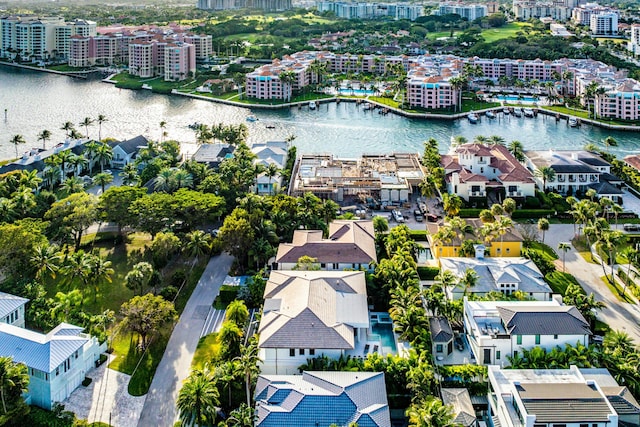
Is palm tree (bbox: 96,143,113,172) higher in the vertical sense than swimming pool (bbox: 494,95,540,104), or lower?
lower

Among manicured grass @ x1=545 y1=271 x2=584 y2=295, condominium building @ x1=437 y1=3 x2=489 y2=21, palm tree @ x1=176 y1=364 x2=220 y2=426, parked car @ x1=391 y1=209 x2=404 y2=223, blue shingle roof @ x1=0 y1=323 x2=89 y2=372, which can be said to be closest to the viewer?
palm tree @ x1=176 y1=364 x2=220 y2=426

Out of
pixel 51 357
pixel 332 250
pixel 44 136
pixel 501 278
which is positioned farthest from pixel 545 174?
pixel 44 136

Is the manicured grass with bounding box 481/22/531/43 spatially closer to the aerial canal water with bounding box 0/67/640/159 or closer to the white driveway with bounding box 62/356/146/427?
the aerial canal water with bounding box 0/67/640/159

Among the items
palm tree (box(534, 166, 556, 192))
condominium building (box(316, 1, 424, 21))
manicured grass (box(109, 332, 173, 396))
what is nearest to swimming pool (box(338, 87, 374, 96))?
palm tree (box(534, 166, 556, 192))

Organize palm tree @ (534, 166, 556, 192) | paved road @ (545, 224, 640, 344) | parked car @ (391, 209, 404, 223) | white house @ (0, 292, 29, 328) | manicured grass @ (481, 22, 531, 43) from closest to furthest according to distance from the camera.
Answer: white house @ (0, 292, 29, 328) → paved road @ (545, 224, 640, 344) → parked car @ (391, 209, 404, 223) → palm tree @ (534, 166, 556, 192) → manicured grass @ (481, 22, 531, 43)

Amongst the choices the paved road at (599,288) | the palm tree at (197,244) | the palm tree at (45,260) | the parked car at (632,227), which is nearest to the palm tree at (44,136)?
the palm tree at (45,260)
